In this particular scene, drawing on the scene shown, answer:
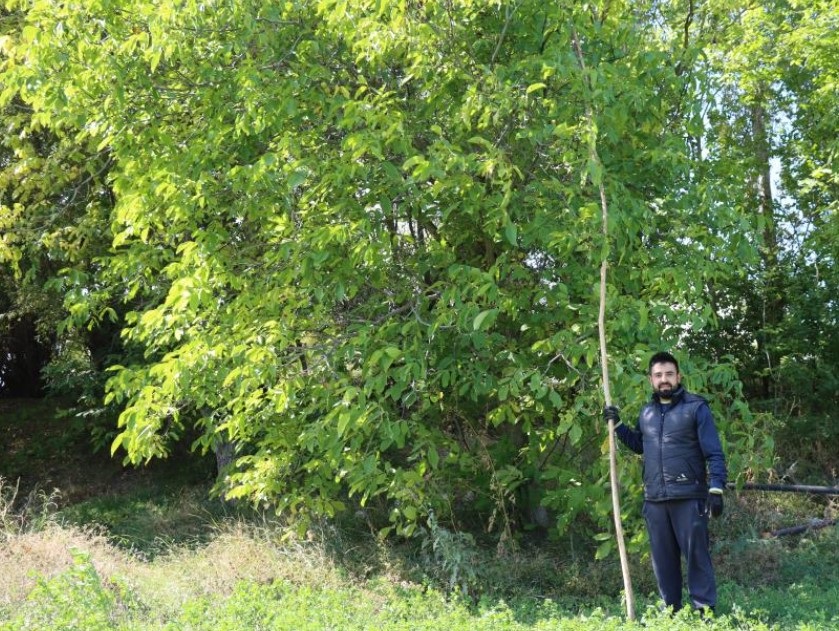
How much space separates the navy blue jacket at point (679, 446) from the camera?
5.93 m

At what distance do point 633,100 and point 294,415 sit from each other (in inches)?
142

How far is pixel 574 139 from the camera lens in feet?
23.0

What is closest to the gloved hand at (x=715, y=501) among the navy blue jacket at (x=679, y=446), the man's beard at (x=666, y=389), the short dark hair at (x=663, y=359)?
the navy blue jacket at (x=679, y=446)

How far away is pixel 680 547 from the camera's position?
243 inches

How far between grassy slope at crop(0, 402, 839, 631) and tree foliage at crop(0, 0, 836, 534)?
0.61 m

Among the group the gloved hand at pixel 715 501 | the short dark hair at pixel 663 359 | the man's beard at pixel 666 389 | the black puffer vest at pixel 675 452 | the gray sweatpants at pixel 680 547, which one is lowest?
the gray sweatpants at pixel 680 547

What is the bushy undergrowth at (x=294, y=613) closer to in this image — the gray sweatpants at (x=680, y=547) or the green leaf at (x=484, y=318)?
the gray sweatpants at (x=680, y=547)

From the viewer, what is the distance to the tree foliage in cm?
671

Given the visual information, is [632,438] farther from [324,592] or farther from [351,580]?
[351,580]

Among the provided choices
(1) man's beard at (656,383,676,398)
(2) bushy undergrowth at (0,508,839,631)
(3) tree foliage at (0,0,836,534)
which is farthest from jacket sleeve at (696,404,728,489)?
(2) bushy undergrowth at (0,508,839,631)

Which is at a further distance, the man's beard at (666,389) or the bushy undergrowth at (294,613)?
the man's beard at (666,389)

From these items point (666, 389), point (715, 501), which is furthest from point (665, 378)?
point (715, 501)

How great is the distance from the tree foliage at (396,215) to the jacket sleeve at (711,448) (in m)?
0.64

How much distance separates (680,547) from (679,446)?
0.69 meters
